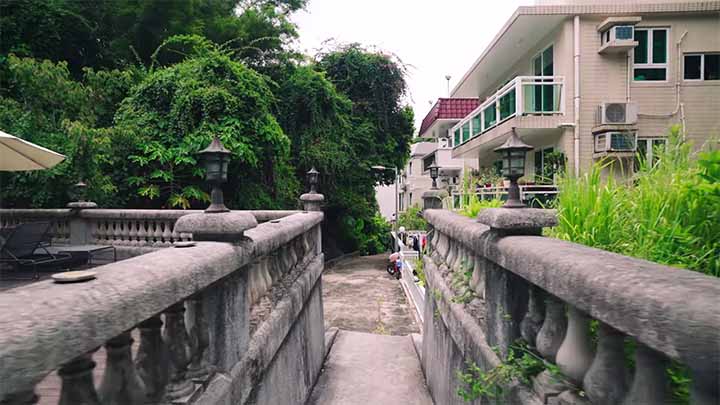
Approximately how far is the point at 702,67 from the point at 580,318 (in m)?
14.3

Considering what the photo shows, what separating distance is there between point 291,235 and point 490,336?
2228 millimetres

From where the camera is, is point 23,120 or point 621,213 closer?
point 621,213

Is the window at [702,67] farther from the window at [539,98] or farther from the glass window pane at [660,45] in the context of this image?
the window at [539,98]

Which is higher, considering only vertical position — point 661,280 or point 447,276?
point 661,280

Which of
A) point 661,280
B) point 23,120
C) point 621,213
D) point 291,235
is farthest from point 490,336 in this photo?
point 23,120

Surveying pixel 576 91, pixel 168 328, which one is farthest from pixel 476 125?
pixel 168 328

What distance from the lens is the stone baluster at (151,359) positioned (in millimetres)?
1625

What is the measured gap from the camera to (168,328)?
180 centimetres

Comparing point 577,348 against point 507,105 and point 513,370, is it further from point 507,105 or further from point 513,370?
point 507,105

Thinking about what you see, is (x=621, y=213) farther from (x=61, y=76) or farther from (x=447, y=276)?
(x=61, y=76)

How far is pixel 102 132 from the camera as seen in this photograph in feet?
26.7

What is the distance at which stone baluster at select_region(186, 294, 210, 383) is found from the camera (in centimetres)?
201

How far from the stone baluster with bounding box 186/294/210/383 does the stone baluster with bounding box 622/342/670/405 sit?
1872 millimetres

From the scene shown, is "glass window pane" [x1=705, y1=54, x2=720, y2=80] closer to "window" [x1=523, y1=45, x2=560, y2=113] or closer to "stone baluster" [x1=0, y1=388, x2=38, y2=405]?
"window" [x1=523, y1=45, x2=560, y2=113]
